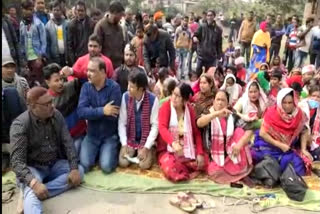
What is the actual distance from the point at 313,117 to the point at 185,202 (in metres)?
2.25

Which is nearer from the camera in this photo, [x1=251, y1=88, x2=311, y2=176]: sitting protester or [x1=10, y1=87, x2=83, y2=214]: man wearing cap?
[x1=10, y1=87, x2=83, y2=214]: man wearing cap

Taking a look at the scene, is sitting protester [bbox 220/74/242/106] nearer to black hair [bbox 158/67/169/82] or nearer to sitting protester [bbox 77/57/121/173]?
black hair [bbox 158/67/169/82]

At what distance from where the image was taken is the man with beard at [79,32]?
550 cm

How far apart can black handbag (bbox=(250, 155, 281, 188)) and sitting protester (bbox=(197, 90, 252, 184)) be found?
0.09 meters

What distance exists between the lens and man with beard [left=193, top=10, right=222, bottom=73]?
7012 mm

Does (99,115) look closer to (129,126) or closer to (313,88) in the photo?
(129,126)

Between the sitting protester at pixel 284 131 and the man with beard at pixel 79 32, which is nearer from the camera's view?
the sitting protester at pixel 284 131

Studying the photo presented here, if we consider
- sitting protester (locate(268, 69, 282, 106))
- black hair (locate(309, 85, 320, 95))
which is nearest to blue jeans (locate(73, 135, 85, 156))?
sitting protester (locate(268, 69, 282, 106))

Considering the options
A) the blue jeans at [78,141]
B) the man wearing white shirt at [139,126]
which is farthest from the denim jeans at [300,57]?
the blue jeans at [78,141]

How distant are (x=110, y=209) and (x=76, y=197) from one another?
35cm

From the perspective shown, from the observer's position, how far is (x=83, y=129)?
4219 mm

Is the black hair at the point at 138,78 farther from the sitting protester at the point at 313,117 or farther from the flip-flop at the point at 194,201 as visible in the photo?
the sitting protester at the point at 313,117

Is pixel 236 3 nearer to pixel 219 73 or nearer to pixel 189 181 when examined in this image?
pixel 219 73

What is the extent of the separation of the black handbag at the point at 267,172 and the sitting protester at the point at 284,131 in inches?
4.9
